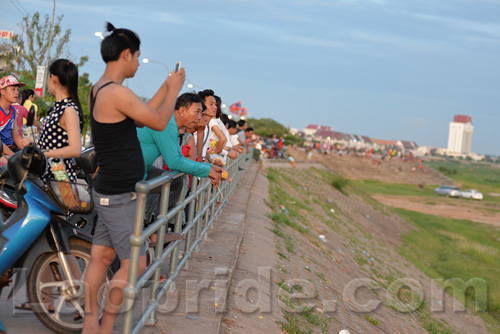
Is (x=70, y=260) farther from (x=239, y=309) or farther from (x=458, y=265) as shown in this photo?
(x=458, y=265)

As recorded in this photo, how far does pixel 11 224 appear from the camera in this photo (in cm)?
339

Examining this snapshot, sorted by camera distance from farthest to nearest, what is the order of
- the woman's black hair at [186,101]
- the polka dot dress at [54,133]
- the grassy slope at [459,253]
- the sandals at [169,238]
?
the grassy slope at [459,253] → the woman's black hair at [186,101] → the sandals at [169,238] → the polka dot dress at [54,133]

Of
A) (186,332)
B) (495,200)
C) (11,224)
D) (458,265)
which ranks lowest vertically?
(495,200)

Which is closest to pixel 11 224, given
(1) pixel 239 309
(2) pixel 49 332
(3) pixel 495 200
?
(2) pixel 49 332

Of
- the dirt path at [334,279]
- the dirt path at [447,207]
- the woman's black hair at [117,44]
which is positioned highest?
the woman's black hair at [117,44]

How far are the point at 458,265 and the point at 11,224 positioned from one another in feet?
62.1

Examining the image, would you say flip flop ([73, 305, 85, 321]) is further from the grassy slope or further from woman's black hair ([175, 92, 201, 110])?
the grassy slope

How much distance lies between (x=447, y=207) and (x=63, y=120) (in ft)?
166

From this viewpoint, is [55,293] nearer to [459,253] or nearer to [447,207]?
[459,253]

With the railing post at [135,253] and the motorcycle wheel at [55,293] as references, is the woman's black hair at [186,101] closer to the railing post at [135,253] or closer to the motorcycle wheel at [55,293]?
the motorcycle wheel at [55,293]

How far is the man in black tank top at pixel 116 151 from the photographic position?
301cm

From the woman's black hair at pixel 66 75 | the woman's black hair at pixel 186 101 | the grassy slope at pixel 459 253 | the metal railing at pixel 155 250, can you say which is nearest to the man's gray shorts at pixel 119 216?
the metal railing at pixel 155 250

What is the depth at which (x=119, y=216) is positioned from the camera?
10.4 feet

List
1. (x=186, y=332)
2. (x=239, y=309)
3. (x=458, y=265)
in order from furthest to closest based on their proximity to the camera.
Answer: (x=458, y=265), (x=239, y=309), (x=186, y=332)
